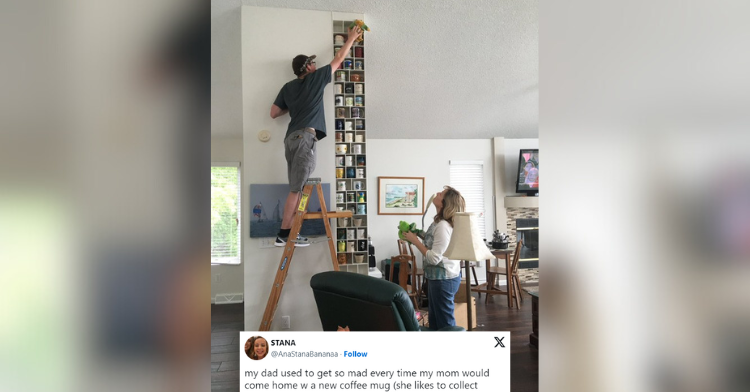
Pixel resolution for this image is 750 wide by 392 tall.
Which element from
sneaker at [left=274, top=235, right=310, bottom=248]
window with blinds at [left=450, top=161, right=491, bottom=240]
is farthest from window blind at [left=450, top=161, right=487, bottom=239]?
sneaker at [left=274, top=235, right=310, bottom=248]

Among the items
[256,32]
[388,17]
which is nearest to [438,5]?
[388,17]

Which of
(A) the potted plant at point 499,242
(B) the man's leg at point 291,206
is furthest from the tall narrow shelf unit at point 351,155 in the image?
(A) the potted plant at point 499,242

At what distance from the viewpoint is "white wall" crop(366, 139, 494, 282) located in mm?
3652

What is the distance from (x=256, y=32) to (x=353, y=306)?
113 cm

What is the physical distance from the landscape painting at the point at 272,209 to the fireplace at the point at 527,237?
9.77 ft

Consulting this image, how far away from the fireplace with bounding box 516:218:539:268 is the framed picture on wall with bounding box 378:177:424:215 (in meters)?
1.08

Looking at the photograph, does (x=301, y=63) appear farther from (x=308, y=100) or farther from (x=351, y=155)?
(x=351, y=155)

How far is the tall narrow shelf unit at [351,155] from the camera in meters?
1.58

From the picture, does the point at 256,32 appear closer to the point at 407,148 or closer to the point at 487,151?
the point at 407,148

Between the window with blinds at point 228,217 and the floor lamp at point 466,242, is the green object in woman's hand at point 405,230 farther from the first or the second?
the window with blinds at point 228,217

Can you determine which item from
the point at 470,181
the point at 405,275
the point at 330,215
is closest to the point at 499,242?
the point at 470,181

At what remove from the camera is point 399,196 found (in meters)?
3.89

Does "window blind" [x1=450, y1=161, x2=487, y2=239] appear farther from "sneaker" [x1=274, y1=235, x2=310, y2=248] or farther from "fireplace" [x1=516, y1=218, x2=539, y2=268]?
"sneaker" [x1=274, y1=235, x2=310, y2=248]
